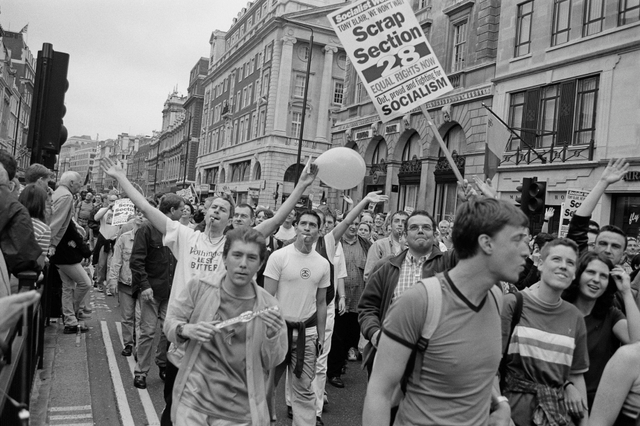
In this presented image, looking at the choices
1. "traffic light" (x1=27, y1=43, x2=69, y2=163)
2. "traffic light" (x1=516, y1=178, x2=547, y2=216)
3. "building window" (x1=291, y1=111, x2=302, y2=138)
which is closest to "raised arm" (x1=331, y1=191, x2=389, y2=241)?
"traffic light" (x1=516, y1=178, x2=547, y2=216)

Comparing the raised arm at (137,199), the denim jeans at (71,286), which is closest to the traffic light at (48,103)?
the denim jeans at (71,286)

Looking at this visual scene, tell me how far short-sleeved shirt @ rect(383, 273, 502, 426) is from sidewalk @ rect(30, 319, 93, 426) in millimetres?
3867

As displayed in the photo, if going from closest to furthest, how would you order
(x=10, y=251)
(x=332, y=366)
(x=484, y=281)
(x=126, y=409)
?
1. (x=484, y=281)
2. (x=10, y=251)
3. (x=126, y=409)
4. (x=332, y=366)

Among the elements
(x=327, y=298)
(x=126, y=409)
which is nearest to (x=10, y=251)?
(x=126, y=409)

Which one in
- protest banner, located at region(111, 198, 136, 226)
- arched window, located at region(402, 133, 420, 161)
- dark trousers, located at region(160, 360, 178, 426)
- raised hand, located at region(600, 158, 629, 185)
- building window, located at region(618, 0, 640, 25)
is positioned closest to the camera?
dark trousers, located at region(160, 360, 178, 426)

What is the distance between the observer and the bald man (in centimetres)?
739

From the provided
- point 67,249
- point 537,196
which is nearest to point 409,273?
point 537,196

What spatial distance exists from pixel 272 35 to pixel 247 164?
12901 millimetres

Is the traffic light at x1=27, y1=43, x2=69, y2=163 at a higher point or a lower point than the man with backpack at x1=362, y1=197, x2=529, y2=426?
higher

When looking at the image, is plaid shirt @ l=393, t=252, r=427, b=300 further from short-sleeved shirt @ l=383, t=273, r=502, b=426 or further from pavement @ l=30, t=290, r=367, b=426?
short-sleeved shirt @ l=383, t=273, r=502, b=426

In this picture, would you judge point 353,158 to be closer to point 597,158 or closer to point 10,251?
point 10,251

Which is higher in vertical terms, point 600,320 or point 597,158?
point 597,158

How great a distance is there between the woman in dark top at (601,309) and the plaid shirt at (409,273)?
1.19m

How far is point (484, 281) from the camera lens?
2.38 meters
